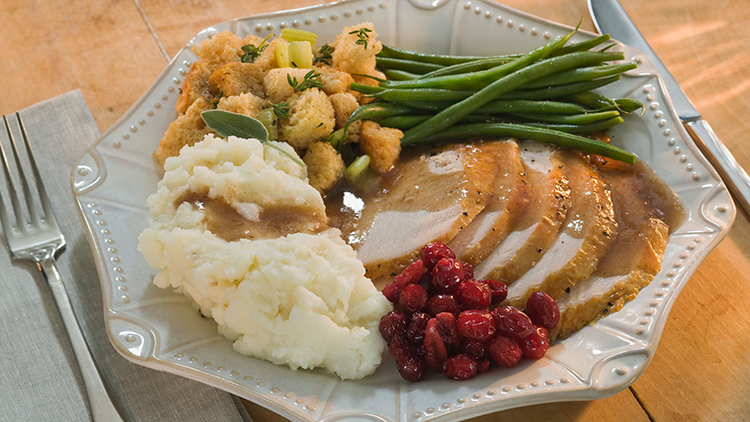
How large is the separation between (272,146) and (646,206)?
6.74 feet

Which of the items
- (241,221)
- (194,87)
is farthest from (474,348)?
(194,87)

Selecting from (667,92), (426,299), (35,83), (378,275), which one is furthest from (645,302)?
(35,83)

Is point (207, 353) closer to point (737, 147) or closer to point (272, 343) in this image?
point (272, 343)

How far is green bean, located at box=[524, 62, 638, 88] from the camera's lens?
3.34 m

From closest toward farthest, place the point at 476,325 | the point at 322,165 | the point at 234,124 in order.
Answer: the point at 476,325
the point at 234,124
the point at 322,165

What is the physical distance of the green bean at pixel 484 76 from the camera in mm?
3389

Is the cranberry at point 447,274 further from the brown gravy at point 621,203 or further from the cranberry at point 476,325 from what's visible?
the brown gravy at point 621,203

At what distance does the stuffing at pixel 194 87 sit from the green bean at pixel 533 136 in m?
1.33

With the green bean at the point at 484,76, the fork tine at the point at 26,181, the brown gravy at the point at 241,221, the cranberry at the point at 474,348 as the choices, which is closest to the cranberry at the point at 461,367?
the cranberry at the point at 474,348

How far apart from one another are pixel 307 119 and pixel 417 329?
4.57ft

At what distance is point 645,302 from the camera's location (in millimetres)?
2492

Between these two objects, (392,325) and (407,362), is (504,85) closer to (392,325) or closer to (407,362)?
(392,325)

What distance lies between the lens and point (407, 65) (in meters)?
3.73

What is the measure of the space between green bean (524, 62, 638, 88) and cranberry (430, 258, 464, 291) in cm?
146
